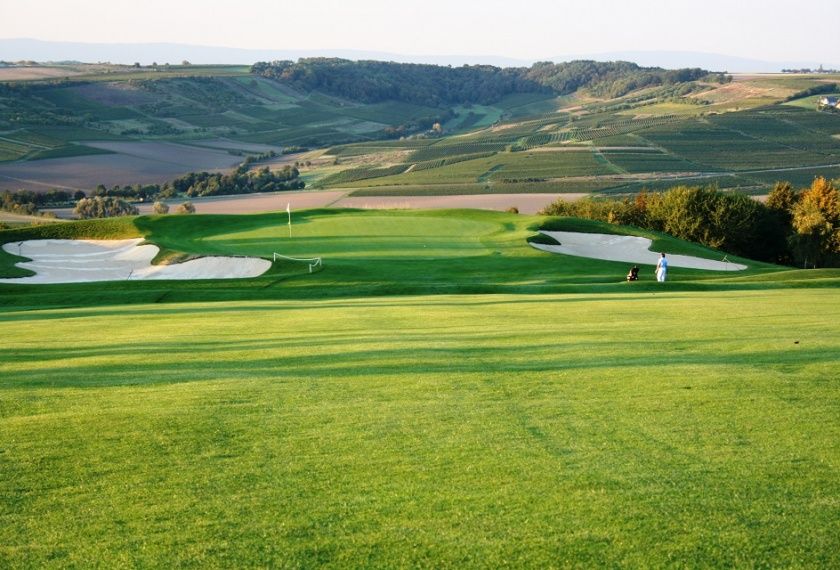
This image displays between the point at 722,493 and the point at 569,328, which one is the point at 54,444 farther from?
the point at 569,328

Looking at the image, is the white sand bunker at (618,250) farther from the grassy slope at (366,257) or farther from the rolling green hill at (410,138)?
the rolling green hill at (410,138)

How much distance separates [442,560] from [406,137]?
574ft

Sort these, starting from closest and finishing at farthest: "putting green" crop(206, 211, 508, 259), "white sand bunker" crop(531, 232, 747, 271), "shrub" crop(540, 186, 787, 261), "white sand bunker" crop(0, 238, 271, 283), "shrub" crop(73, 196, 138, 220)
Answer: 1. "white sand bunker" crop(0, 238, 271, 283)
2. "putting green" crop(206, 211, 508, 259)
3. "white sand bunker" crop(531, 232, 747, 271)
4. "shrub" crop(540, 186, 787, 261)
5. "shrub" crop(73, 196, 138, 220)

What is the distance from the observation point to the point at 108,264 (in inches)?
1681

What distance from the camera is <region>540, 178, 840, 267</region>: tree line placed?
60.5 metres

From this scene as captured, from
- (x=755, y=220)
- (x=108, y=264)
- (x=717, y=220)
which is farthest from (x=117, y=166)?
(x=755, y=220)

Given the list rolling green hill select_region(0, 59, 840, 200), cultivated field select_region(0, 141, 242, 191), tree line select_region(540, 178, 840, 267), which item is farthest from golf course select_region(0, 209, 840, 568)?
cultivated field select_region(0, 141, 242, 191)

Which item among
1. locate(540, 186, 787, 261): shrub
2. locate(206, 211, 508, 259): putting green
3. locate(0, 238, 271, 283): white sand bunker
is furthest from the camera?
locate(540, 186, 787, 261): shrub

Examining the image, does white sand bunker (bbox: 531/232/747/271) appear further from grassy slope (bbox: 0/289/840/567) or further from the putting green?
grassy slope (bbox: 0/289/840/567)

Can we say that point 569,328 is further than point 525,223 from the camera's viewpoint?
No

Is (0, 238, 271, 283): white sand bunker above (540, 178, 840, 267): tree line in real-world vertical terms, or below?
above

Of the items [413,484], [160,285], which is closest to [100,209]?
[160,285]

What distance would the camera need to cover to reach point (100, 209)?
81.5m

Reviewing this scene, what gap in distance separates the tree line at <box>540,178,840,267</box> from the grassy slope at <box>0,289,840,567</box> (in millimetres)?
50299
